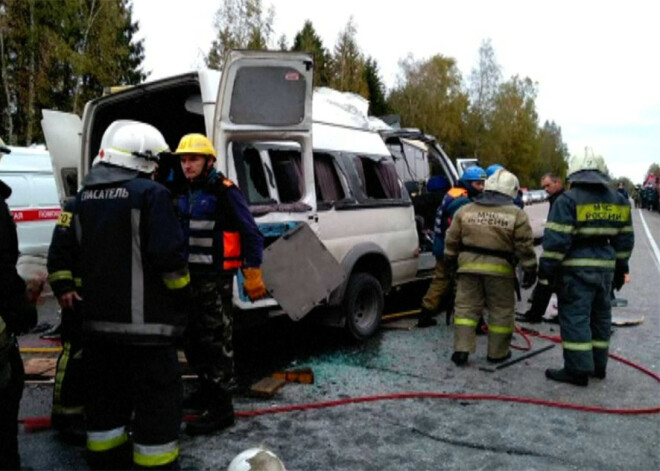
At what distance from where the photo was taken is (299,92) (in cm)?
437

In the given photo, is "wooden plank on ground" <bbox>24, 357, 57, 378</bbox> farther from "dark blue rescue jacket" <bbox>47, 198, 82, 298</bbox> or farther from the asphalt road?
"dark blue rescue jacket" <bbox>47, 198, 82, 298</bbox>

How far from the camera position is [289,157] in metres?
4.98

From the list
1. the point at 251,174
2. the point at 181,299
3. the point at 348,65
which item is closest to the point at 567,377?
the point at 251,174

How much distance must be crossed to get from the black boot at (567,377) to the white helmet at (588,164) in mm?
1641

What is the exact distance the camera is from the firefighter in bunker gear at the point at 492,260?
5.04 metres

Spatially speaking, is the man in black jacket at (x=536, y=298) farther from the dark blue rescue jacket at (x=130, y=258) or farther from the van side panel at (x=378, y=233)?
the dark blue rescue jacket at (x=130, y=258)

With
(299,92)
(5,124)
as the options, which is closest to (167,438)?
(299,92)

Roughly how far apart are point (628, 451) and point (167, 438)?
2.72 meters

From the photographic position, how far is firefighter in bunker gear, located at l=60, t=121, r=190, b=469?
2.88 m

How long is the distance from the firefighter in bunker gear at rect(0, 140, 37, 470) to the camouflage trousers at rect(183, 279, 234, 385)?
3.71 ft

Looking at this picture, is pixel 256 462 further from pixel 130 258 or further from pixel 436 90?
pixel 436 90

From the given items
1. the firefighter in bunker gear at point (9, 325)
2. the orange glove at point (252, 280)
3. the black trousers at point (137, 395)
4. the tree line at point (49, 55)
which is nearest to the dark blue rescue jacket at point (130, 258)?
the black trousers at point (137, 395)

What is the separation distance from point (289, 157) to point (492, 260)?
6.51ft

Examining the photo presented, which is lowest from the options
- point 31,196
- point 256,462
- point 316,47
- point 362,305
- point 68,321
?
point 256,462
